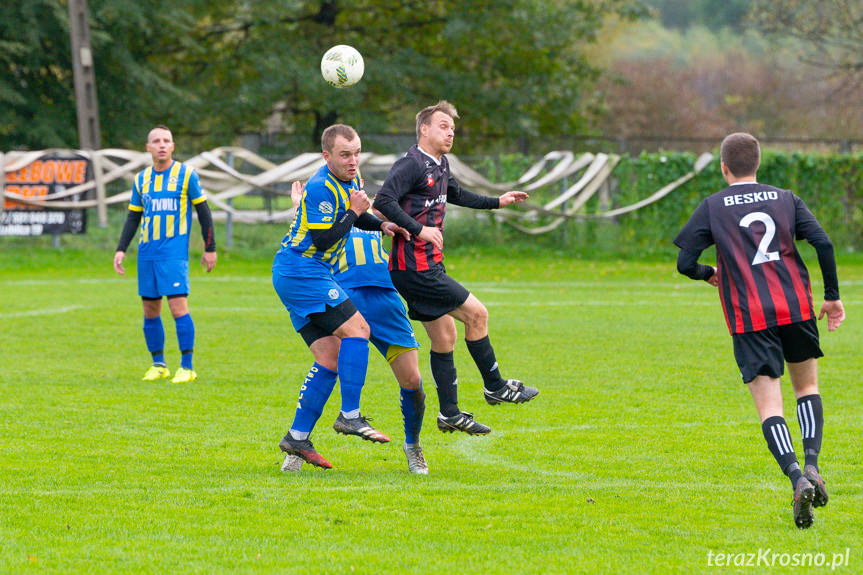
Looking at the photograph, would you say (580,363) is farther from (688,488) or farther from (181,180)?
(688,488)

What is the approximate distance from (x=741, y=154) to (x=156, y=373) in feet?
21.0

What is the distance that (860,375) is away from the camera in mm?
10602

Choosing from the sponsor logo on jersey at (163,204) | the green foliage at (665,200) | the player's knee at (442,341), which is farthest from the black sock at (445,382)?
the green foliage at (665,200)

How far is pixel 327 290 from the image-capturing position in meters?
6.58

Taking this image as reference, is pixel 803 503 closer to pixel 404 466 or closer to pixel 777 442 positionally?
pixel 777 442

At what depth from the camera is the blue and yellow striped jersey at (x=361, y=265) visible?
22.7ft

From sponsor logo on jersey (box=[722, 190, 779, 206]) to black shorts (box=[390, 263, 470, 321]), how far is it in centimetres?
201

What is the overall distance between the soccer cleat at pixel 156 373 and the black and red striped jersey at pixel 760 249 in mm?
6099

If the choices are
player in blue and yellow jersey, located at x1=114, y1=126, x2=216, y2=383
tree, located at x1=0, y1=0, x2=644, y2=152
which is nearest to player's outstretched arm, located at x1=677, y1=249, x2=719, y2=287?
player in blue and yellow jersey, located at x1=114, y1=126, x2=216, y2=383

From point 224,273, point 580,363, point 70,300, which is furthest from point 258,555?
Result: point 224,273

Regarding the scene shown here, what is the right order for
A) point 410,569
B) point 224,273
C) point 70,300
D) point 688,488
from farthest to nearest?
1. point 224,273
2. point 70,300
3. point 688,488
4. point 410,569

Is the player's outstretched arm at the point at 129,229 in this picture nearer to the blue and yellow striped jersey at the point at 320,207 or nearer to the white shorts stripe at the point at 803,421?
the blue and yellow striped jersey at the point at 320,207

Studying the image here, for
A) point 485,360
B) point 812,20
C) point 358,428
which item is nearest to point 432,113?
point 485,360

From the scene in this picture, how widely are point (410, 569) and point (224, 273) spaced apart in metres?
A: 17.3
